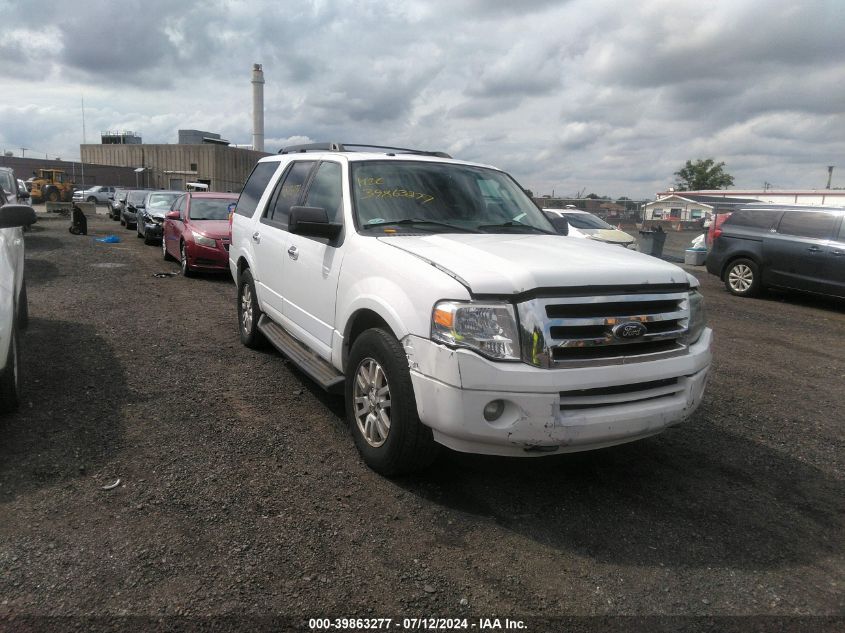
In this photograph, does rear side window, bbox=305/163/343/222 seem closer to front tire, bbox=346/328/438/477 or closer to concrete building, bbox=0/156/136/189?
front tire, bbox=346/328/438/477

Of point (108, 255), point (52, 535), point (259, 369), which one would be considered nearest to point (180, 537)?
point (52, 535)

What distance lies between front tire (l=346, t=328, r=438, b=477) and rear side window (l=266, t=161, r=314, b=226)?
1958 millimetres

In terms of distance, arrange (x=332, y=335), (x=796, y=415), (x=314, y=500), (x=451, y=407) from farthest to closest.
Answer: (x=796, y=415) < (x=332, y=335) < (x=314, y=500) < (x=451, y=407)

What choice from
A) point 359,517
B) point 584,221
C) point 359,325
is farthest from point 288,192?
point 584,221

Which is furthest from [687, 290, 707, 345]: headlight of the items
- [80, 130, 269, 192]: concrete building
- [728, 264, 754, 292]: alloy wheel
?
[80, 130, 269, 192]: concrete building

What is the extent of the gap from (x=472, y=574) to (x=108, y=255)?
46.0ft

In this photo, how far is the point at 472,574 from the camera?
2.75m

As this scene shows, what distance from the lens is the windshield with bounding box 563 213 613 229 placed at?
591 inches

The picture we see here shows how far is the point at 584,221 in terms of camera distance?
50.2 feet

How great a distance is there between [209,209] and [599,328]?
34.8 ft

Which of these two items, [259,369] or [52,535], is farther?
[259,369]

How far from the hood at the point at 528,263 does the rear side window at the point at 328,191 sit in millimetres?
741

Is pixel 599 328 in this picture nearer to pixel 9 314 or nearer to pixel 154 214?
pixel 9 314

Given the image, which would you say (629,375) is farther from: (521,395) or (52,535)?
(52,535)
